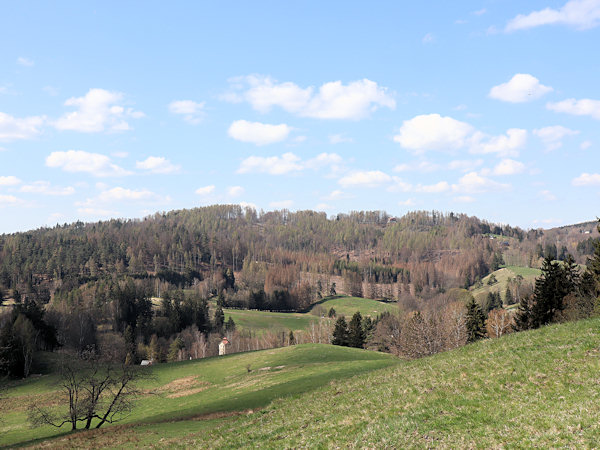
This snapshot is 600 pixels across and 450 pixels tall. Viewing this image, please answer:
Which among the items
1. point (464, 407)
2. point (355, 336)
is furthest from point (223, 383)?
point (355, 336)

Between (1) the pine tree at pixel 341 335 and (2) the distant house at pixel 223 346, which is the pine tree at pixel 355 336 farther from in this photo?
(2) the distant house at pixel 223 346

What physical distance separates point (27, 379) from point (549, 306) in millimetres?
106895

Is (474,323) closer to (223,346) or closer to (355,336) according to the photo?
(355,336)

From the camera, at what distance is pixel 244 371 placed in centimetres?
6700

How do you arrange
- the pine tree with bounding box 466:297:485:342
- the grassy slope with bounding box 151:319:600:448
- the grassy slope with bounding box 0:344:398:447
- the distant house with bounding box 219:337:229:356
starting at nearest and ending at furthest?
1. the grassy slope with bounding box 151:319:600:448
2. the grassy slope with bounding box 0:344:398:447
3. the pine tree with bounding box 466:297:485:342
4. the distant house with bounding box 219:337:229:356

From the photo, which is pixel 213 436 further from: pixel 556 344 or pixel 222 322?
pixel 222 322

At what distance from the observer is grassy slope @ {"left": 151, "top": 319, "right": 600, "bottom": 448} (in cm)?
1566

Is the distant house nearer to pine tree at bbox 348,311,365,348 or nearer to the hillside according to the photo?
pine tree at bbox 348,311,365,348

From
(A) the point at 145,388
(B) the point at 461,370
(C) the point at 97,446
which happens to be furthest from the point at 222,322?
(B) the point at 461,370

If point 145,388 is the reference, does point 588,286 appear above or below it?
A: above

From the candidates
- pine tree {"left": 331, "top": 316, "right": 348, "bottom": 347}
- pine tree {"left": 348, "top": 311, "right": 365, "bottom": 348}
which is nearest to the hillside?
pine tree {"left": 348, "top": 311, "right": 365, "bottom": 348}

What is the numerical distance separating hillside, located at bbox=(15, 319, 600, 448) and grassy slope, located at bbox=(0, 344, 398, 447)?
12.2 meters

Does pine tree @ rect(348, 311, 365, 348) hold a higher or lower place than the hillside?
lower

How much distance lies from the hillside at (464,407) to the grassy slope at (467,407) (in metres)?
0.04
